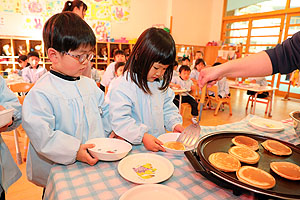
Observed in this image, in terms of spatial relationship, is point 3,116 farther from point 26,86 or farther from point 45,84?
point 26,86

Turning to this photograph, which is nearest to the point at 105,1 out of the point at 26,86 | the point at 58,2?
the point at 58,2

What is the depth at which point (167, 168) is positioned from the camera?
0.81 metres

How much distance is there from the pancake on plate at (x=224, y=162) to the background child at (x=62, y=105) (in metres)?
0.49

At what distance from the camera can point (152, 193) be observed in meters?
0.66

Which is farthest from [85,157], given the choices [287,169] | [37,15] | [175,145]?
[37,15]

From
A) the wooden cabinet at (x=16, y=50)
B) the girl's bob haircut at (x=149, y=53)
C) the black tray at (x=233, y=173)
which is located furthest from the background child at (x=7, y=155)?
the wooden cabinet at (x=16, y=50)

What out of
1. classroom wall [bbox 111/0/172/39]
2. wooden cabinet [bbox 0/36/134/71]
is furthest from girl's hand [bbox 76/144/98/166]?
classroom wall [bbox 111/0/172/39]

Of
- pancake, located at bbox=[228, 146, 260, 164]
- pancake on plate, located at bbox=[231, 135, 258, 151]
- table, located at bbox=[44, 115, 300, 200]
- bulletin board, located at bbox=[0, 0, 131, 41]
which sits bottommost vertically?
table, located at bbox=[44, 115, 300, 200]

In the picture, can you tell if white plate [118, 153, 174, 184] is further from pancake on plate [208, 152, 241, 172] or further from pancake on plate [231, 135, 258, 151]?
pancake on plate [231, 135, 258, 151]

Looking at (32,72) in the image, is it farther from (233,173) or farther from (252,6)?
(252,6)

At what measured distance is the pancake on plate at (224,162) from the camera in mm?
768

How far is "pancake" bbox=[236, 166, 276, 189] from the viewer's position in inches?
26.7

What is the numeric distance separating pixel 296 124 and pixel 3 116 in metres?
1.44

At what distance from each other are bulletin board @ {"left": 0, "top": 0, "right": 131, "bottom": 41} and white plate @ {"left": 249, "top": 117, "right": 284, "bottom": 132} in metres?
6.99
